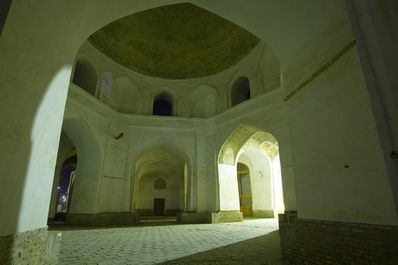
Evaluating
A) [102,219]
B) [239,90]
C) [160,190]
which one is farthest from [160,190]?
[239,90]

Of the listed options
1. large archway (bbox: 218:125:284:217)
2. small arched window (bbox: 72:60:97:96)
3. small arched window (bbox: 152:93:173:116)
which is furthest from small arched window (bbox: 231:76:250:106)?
small arched window (bbox: 72:60:97:96)

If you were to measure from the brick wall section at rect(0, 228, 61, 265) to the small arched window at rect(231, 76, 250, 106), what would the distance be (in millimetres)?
11415

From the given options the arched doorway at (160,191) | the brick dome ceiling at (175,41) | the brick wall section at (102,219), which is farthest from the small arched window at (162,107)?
the arched doorway at (160,191)

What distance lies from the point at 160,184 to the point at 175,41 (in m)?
15.6

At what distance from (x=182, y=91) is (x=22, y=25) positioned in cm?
1242

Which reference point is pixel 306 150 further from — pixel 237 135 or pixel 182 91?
pixel 182 91

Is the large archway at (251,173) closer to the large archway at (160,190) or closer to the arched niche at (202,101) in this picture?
the arched niche at (202,101)

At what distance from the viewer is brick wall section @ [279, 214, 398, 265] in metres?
2.53

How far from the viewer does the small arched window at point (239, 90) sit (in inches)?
551

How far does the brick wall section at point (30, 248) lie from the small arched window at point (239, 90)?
11415 mm

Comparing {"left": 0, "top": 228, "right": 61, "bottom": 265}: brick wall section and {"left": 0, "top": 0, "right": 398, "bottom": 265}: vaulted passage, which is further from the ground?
{"left": 0, "top": 0, "right": 398, "bottom": 265}: vaulted passage

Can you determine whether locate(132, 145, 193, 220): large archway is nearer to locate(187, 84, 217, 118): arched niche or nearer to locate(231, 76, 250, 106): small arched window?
locate(187, 84, 217, 118): arched niche

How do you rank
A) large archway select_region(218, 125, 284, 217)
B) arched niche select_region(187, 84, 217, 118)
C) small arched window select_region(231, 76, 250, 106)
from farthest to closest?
arched niche select_region(187, 84, 217, 118), small arched window select_region(231, 76, 250, 106), large archway select_region(218, 125, 284, 217)

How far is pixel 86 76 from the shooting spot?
12484 mm
